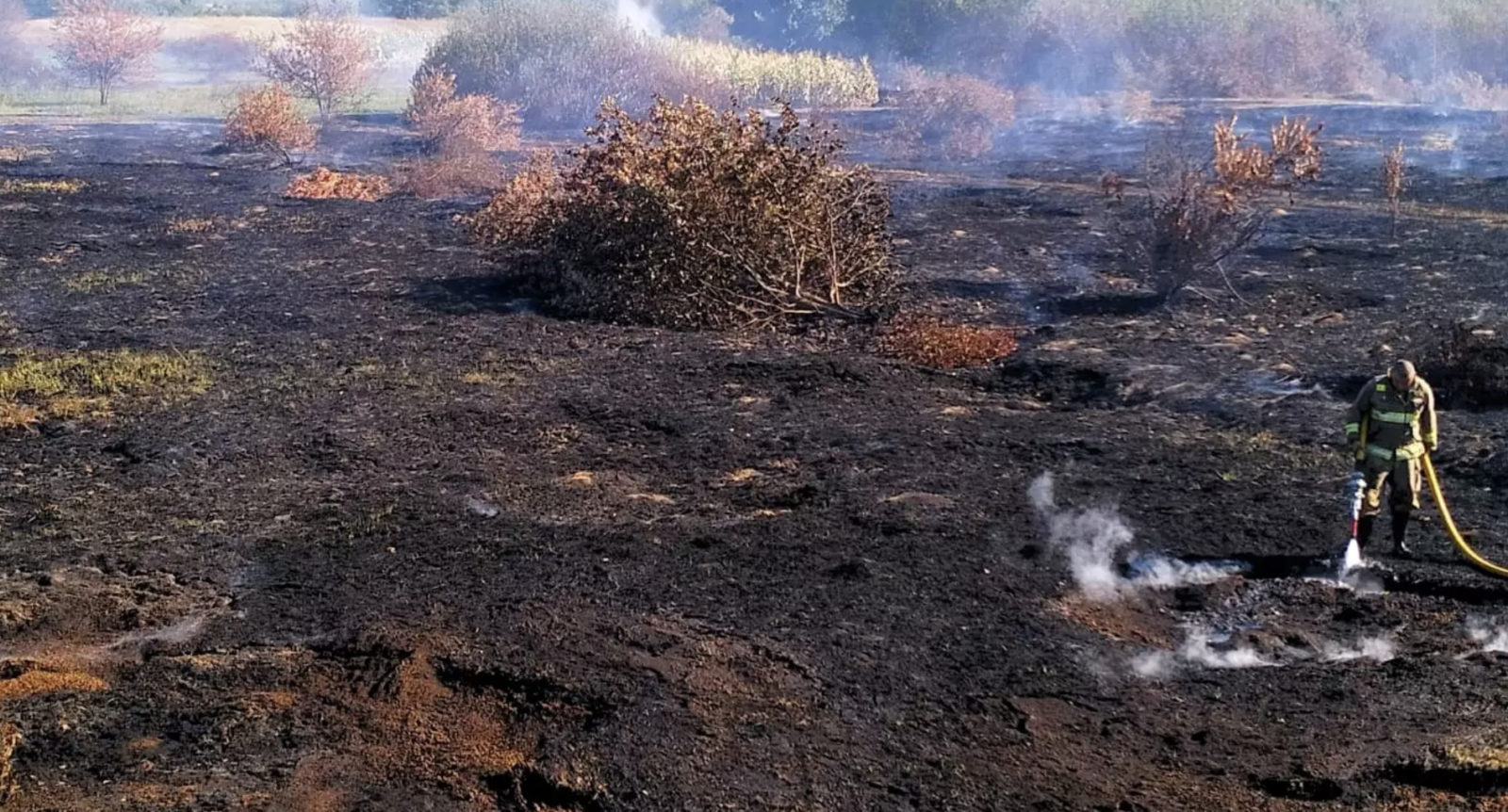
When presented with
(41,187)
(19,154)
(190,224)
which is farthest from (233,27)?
(190,224)

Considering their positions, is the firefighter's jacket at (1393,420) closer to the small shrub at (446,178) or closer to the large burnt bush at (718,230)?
the large burnt bush at (718,230)

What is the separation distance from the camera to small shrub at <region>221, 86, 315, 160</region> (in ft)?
109

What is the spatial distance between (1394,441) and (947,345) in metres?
5.61

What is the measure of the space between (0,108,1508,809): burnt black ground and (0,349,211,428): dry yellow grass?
1.10ft

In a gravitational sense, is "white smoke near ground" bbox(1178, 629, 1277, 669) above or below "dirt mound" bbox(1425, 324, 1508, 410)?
below

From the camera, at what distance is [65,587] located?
7.99 meters

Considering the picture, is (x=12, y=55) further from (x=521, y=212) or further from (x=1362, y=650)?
(x=1362, y=650)

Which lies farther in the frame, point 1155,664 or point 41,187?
point 41,187

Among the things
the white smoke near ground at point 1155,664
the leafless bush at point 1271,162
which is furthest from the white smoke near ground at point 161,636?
the leafless bush at point 1271,162

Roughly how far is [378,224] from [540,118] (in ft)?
86.8

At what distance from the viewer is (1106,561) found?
847 cm

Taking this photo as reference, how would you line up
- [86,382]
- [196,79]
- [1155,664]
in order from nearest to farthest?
[1155,664]
[86,382]
[196,79]

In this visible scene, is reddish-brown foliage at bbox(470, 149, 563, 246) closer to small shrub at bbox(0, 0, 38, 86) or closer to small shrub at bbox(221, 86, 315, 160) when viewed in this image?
small shrub at bbox(221, 86, 315, 160)

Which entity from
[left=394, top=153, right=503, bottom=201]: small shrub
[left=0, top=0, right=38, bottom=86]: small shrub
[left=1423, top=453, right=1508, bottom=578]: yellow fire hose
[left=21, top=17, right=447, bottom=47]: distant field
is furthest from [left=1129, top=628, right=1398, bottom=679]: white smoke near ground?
[left=0, top=0, right=38, bottom=86]: small shrub
